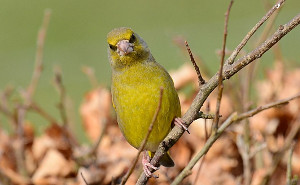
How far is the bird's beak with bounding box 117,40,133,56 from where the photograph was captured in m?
2.93

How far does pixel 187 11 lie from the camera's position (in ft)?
45.6

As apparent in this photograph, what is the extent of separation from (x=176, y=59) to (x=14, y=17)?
5909 millimetres

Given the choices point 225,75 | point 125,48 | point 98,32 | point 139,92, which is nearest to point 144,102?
point 139,92

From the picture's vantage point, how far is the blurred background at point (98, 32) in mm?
10348

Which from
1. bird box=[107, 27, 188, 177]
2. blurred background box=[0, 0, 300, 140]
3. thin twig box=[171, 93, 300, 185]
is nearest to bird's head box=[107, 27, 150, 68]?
bird box=[107, 27, 188, 177]

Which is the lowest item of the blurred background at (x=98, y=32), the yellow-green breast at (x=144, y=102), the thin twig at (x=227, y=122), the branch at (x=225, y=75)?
the thin twig at (x=227, y=122)

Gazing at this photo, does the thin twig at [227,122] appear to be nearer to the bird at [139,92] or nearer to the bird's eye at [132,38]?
the bird at [139,92]

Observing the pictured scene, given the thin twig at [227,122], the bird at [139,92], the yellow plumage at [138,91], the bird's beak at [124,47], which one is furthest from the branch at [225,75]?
the bird's beak at [124,47]

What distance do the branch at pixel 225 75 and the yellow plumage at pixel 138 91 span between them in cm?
37

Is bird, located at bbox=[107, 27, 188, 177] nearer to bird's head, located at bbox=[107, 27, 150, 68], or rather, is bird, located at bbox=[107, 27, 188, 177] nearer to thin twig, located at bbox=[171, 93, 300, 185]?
bird's head, located at bbox=[107, 27, 150, 68]

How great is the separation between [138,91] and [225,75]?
0.70 meters

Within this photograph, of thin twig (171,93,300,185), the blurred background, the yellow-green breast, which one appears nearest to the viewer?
thin twig (171,93,300,185)

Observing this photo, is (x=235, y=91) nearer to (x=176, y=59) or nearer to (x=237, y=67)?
(x=237, y=67)

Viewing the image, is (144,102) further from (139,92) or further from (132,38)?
(132,38)
